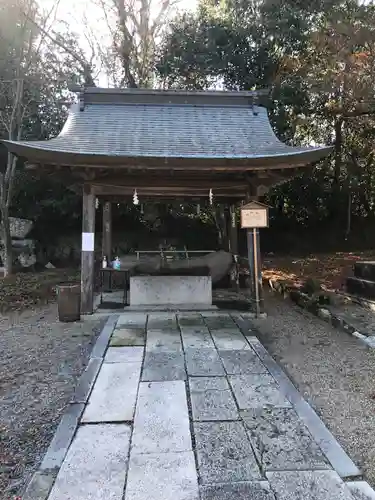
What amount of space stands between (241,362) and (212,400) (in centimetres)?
93

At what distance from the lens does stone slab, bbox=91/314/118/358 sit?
4.21 metres

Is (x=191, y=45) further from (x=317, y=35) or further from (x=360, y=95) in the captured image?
(x=360, y=95)

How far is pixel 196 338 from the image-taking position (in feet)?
15.7

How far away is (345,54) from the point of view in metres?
10.7

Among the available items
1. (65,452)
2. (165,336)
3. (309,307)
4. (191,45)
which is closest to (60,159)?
(165,336)

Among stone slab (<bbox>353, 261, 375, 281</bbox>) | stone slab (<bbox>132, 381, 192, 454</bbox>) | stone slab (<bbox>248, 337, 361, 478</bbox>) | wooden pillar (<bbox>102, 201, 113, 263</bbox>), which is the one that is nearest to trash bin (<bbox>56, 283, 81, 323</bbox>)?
wooden pillar (<bbox>102, 201, 113, 263</bbox>)

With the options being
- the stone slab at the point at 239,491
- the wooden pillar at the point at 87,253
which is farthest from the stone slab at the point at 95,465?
the wooden pillar at the point at 87,253

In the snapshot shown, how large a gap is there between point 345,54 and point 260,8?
283cm

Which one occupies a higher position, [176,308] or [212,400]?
[176,308]

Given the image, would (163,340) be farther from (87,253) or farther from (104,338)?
(87,253)

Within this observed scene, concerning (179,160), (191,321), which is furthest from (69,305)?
(179,160)

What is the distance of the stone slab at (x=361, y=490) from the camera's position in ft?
6.54

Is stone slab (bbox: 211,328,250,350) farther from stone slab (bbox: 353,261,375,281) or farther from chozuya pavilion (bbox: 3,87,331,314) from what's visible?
stone slab (bbox: 353,261,375,281)

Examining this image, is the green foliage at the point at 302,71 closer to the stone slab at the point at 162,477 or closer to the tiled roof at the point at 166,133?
the tiled roof at the point at 166,133
